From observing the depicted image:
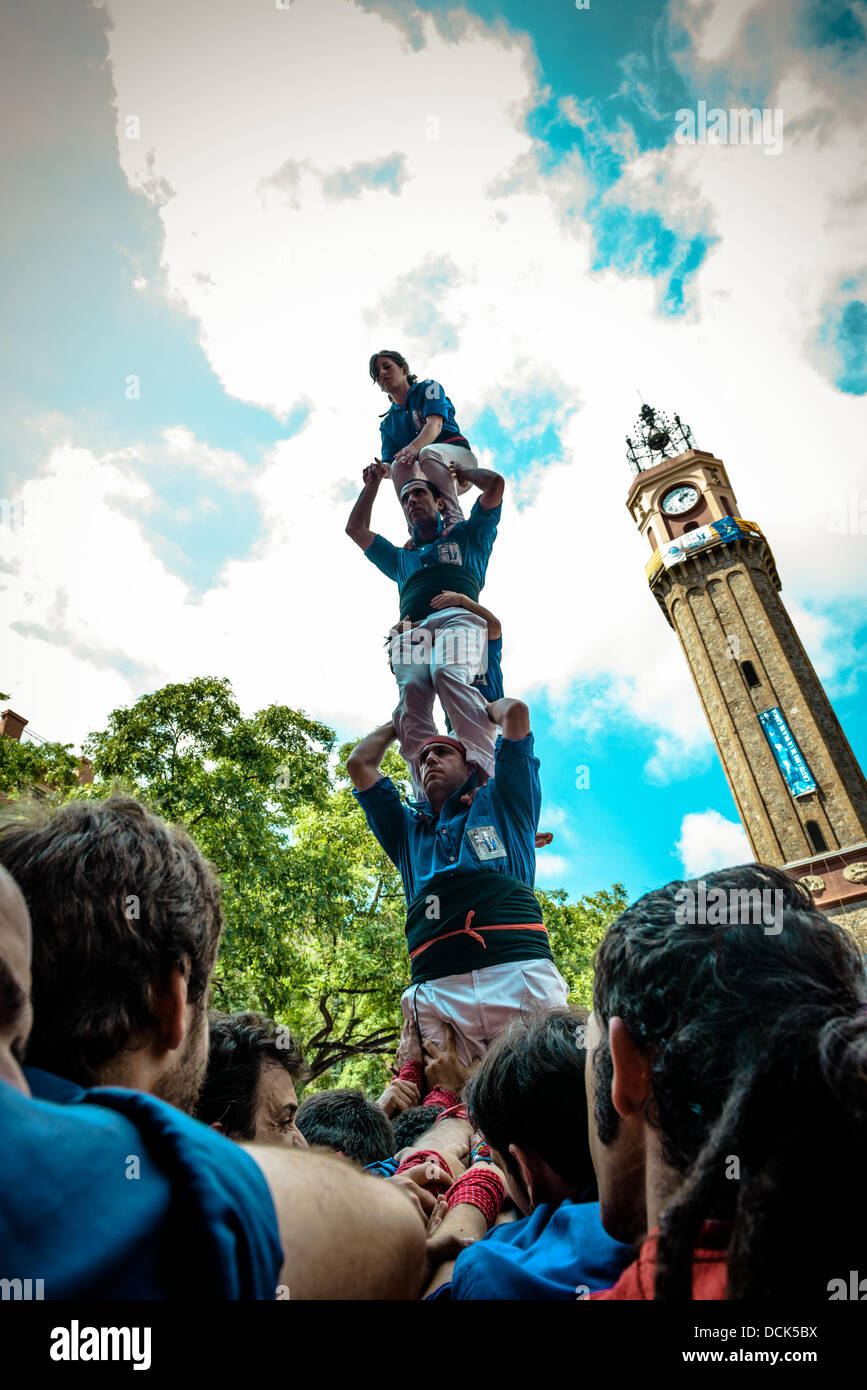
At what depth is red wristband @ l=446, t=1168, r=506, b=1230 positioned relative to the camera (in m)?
2.04

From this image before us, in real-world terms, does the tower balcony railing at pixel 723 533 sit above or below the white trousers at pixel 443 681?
above

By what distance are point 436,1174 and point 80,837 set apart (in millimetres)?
1569

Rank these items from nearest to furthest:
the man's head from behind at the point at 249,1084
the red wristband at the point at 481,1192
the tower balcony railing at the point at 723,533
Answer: the red wristband at the point at 481,1192
the man's head from behind at the point at 249,1084
the tower balcony railing at the point at 723,533

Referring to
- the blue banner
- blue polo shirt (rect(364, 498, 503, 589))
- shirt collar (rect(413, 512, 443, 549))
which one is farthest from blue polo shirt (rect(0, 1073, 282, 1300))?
the blue banner

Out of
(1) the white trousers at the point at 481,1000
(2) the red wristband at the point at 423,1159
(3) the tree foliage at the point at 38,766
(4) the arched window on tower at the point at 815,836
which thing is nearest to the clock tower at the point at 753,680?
(4) the arched window on tower at the point at 815,836

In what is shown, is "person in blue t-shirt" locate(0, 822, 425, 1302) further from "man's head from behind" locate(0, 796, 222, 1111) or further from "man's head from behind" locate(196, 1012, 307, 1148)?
"man's head from behind" locate(196, 1012, 307, 1148)

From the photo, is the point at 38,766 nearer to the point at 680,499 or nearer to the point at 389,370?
the point at 389,370

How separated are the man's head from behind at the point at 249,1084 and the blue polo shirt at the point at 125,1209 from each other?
1.50 m

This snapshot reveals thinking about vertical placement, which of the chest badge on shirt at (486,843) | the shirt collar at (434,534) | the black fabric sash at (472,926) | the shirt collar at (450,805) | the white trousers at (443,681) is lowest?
the black fabric sash at (472,926)

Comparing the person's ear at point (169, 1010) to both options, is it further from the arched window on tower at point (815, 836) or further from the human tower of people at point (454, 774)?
the arched window on tower at point (815, 836)

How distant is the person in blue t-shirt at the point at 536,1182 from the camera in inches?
50.6

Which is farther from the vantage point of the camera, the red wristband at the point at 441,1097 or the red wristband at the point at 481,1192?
the red wristband at the point at 441,1097

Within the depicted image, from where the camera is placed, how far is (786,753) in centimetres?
3369
